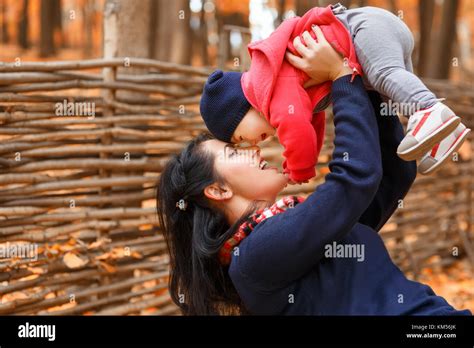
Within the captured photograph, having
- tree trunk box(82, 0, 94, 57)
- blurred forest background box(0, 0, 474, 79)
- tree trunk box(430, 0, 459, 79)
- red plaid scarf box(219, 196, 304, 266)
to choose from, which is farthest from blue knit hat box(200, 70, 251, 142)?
tree trunk box(82, 0, 94, 57)

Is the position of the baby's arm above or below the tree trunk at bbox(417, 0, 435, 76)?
below

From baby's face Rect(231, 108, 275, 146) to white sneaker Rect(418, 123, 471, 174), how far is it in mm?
484

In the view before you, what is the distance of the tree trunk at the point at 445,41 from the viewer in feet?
39.7

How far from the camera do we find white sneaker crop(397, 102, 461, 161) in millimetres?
1904

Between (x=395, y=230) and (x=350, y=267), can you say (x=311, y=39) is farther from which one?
(x=395, y=230)

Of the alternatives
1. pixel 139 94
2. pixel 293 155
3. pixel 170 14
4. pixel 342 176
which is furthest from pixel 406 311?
pixel 170 14

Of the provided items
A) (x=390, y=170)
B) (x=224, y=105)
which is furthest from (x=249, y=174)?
(x=390, y=170)

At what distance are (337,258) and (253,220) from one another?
0.86ft

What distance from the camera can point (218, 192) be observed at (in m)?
2.13

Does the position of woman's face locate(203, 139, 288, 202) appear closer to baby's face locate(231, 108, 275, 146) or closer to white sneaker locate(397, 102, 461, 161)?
baby's face locate(231, 108, 275, 146)

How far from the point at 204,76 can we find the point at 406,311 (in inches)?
117

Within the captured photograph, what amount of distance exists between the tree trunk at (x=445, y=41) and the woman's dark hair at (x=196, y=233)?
1082 centimetres

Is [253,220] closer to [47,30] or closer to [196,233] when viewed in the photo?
[196,233]

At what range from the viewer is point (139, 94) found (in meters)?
4.37
